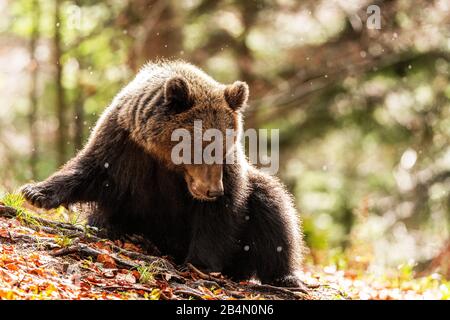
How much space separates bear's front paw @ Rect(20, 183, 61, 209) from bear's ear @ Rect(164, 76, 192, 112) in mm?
1538

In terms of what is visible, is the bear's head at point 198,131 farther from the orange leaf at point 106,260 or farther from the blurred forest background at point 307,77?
the blurred forest background at point 307,77

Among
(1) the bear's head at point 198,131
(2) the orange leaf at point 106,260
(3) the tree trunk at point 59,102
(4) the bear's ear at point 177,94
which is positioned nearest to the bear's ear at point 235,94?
(1) the bear's head at point 198,131

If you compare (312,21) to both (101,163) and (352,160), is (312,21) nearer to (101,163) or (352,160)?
(352,160)

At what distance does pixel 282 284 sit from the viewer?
693cm

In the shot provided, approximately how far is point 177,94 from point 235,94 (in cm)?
61

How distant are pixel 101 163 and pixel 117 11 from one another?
25.2ft

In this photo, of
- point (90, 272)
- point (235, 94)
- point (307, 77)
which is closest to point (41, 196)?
point (90, 272)

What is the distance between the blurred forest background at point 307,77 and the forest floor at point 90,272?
5107mm

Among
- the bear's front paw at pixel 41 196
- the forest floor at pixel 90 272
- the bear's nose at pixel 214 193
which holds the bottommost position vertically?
the forest floor at pixel 90 272

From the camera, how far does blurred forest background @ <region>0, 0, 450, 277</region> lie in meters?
12.7

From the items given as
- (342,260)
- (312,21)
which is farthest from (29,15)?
(342,260)

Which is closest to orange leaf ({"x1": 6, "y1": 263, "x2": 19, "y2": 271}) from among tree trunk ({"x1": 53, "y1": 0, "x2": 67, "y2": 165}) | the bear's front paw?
the bear's front paw

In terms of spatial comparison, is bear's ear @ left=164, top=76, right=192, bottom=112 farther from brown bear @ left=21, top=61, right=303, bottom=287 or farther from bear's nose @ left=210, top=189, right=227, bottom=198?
bear's nose @ left=210, top=189, right=227, bottom=198

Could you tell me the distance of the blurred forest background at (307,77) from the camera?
12672 mm
